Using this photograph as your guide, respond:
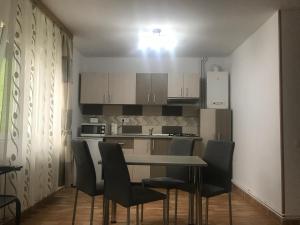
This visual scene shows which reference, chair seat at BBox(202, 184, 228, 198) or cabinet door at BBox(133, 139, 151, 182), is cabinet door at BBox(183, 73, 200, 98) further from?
chair seat at BBox(202, 184, 228, 198)

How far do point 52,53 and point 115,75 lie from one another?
1942mm

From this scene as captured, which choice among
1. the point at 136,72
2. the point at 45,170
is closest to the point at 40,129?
the point at 45,170

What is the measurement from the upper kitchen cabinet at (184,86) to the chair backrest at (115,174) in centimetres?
334

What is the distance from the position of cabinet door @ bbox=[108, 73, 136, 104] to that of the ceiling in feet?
2.38

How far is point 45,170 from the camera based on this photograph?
157 inches

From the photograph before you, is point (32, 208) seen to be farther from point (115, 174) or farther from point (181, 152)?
point (181, 152)

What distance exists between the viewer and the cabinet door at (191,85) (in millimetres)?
5865

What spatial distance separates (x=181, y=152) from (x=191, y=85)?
235cm

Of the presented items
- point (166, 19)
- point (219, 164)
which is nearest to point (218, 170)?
point (219, 164)

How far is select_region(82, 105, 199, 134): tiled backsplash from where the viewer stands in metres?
6.12

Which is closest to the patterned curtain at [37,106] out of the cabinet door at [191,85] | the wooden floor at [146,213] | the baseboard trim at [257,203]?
the wooden floor at [146,213]

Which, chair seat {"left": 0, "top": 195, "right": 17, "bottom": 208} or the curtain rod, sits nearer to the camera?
chair seat {"left": 0, "top": 195, "right": 17, "bottom": 208}

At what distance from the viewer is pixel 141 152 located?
18.4ft

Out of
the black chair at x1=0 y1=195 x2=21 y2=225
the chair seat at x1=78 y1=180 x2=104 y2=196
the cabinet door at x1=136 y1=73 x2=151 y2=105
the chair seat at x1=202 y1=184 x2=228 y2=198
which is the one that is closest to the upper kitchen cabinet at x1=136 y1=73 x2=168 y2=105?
the cabinet door at x1=136 y1=73 x2=151 y2=105
